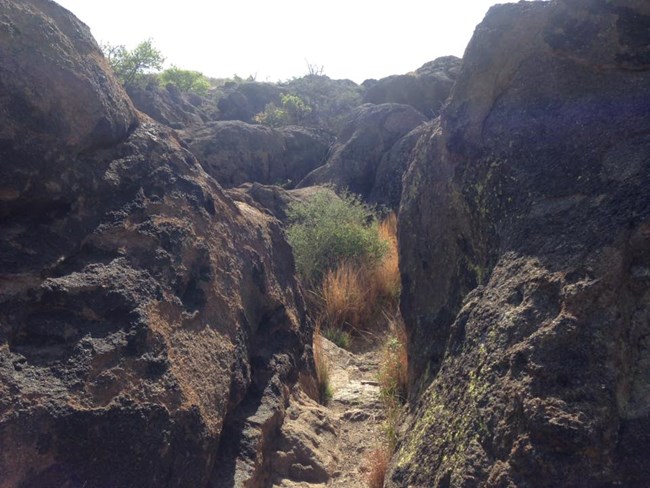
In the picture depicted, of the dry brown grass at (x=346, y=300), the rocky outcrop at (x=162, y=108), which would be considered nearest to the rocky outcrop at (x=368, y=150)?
the rocky outcrop at (x=162, y=108)

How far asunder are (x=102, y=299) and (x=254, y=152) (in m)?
11.4

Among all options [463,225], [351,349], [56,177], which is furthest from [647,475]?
[351,349]

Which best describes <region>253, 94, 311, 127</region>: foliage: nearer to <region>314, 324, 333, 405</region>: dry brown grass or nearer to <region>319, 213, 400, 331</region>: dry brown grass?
<region>319, 213, 400, 331</region>: dry brown grass

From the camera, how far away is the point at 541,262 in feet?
7.80

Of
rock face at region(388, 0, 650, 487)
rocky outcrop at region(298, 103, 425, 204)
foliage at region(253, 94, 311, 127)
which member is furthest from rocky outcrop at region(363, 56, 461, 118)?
rock face at region(388, 0, 650, 487)

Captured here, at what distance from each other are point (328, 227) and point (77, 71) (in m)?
5.97

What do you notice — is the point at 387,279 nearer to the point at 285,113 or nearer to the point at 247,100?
the point at 285,113

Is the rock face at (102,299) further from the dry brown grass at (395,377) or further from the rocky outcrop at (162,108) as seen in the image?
the rocky outcrop at (162,108)

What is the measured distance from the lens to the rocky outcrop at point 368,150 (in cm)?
1311

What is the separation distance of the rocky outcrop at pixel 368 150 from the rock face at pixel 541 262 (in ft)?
30.7

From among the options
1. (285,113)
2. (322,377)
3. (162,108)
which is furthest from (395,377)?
(285,113)

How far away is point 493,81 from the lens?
3305mm

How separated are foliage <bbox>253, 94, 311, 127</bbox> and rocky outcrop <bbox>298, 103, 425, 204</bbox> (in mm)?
6840

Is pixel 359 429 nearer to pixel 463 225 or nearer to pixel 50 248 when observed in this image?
pixel 463 225
